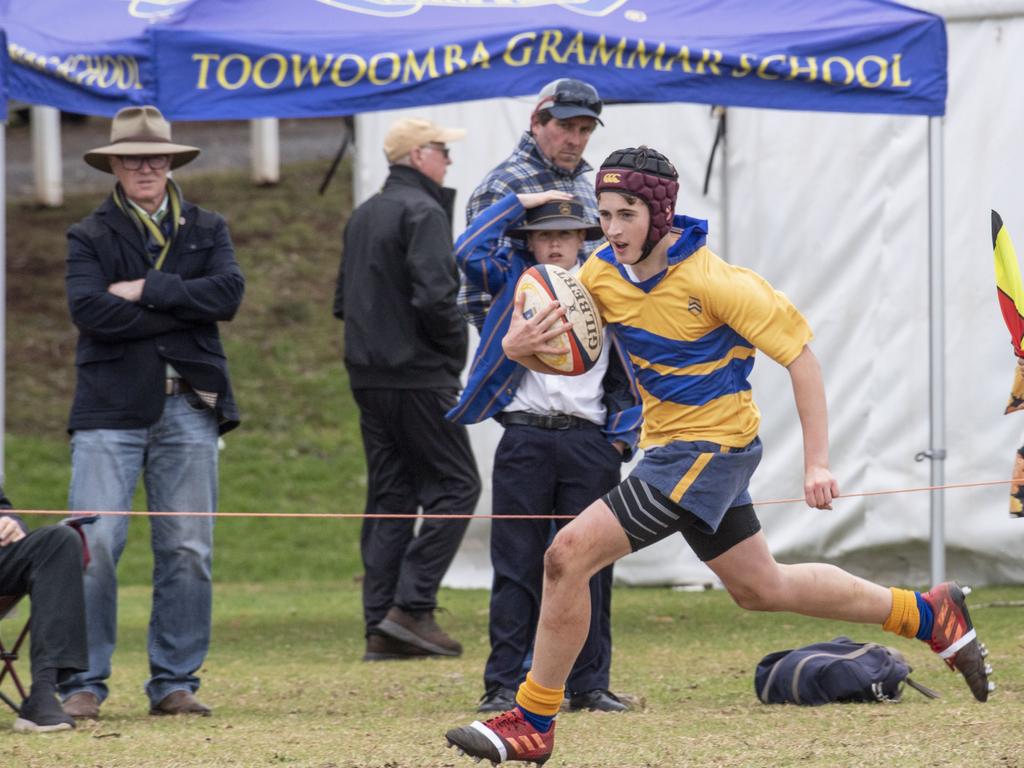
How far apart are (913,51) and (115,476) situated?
3.88m

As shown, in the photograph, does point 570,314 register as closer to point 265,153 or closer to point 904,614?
point 904,614

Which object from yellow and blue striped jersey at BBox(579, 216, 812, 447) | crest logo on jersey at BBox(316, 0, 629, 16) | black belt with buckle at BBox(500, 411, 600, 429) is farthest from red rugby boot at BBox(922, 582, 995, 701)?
crest logo on jersey at BBox(316, 0, 629, 16)

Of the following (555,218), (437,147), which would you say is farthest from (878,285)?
(555,218)

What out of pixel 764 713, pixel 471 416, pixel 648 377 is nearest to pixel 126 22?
pixel 471 416

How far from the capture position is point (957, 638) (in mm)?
5820

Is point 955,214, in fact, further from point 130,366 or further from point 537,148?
point 130,366

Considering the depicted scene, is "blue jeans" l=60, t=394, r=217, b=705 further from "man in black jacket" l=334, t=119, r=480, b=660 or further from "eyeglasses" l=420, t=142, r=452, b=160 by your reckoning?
"eyeglasses" l=420, t=142, r=452, b=160

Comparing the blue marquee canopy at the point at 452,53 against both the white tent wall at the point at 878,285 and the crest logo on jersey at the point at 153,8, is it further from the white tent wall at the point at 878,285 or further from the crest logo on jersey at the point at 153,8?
the white tent wall at the point at 878,285

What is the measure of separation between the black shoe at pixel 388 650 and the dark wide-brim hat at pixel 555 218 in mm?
2479

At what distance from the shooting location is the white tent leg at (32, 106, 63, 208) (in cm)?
1845

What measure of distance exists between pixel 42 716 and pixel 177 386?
1389mm

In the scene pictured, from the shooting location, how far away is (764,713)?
242 inches

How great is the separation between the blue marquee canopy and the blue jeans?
135cm

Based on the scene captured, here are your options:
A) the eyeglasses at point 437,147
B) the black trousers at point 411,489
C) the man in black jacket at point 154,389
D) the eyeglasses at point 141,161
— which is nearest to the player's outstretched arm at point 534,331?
the man in black jacket at point 154,389
